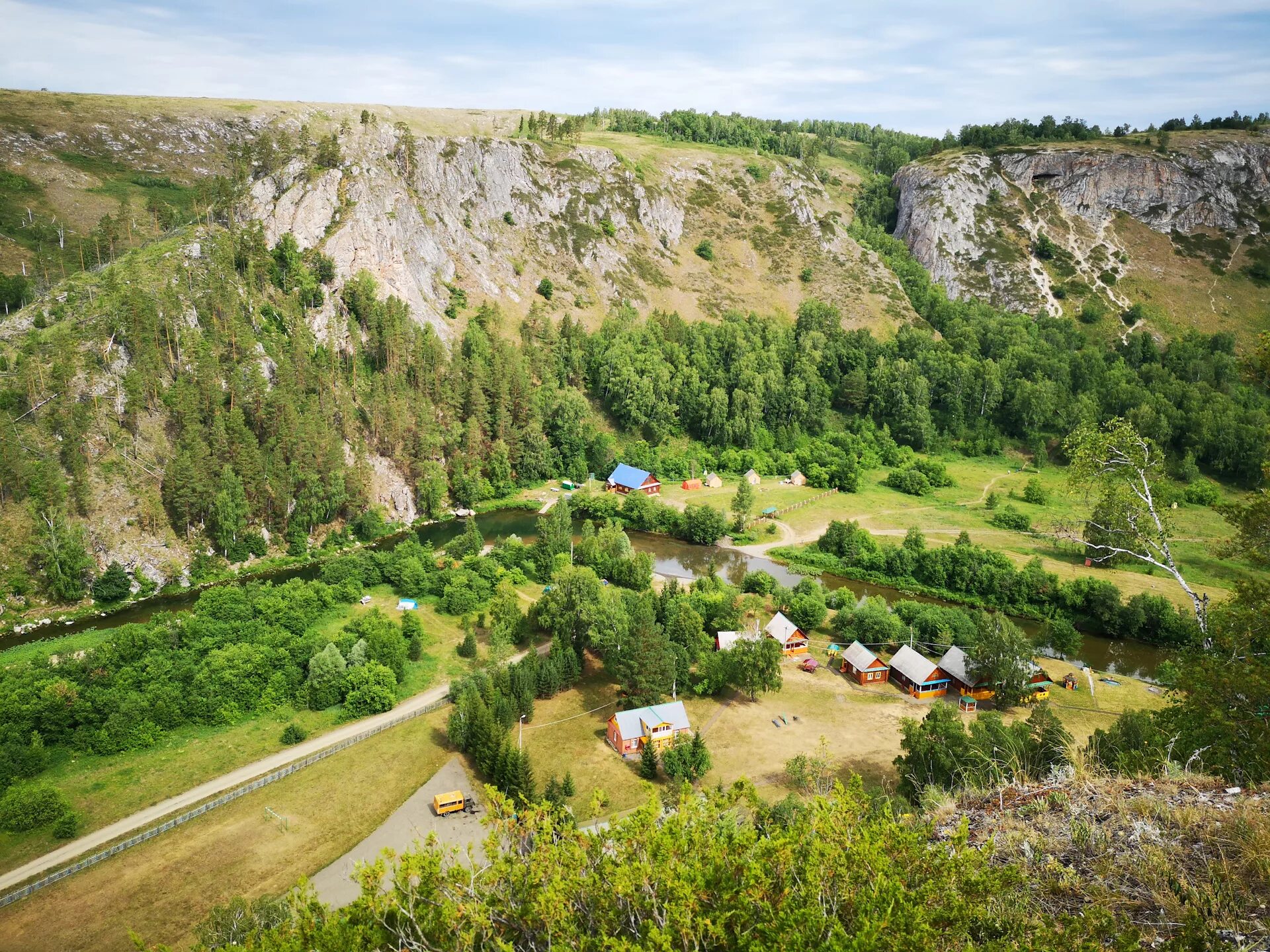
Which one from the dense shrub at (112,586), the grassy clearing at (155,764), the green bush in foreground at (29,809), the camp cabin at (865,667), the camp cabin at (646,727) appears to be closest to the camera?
the green bush in foreground at (29,809)

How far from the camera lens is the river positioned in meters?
48.6

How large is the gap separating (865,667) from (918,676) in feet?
A: 9.79

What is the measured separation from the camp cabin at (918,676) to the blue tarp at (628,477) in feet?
121

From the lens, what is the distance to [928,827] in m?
12.9

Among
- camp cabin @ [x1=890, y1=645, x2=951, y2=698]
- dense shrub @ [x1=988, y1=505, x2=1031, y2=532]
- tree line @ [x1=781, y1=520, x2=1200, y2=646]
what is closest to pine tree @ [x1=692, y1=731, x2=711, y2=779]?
camp cabin @ [x1=890, y1=645, x2=951, y2=698]

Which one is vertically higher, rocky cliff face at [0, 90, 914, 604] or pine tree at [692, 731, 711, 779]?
rocky cliff face at [0, 90, 914, 604]

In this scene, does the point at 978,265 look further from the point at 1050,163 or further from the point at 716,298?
the point at 716,298

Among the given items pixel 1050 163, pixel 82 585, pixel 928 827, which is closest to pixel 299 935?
pixel 928 827

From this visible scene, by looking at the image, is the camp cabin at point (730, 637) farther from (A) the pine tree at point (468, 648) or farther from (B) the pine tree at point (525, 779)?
(B) the pine tree at point (525, 779)

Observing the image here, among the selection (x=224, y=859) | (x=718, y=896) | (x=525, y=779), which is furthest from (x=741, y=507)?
(x=718, y=896)

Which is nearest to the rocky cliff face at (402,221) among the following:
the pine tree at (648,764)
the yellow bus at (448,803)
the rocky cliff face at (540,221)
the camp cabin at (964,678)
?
the rocky cliff face at (540,221)

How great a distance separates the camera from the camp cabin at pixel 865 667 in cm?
4438

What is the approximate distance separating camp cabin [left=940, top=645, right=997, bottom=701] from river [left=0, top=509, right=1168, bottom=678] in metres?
11.4

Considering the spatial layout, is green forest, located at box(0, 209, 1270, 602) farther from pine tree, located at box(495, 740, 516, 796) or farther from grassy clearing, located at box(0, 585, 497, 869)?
pine tree, located at box(495, 740, 516, 796)
